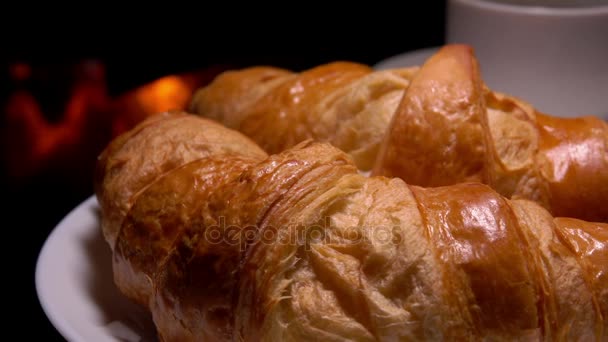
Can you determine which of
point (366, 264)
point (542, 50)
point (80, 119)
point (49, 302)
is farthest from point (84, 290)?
point (80, 119)

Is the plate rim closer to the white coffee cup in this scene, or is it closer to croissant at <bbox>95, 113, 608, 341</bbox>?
croissant at <bbox>95, 113, 608, 341</bbox>

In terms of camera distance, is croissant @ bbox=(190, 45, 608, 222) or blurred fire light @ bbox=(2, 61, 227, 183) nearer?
croissant @ bbox=(190, 45, 608, 222)

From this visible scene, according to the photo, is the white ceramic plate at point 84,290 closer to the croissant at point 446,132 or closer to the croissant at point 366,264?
the croissant at point 366,264

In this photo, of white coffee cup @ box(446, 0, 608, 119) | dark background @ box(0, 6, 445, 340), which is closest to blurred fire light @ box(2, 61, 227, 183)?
dark background @ box(0, 6, 445, 340)

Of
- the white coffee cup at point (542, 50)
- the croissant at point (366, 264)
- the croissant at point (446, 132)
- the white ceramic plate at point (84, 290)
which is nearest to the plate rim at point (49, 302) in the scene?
the white ceramic plate at point (84, 290)

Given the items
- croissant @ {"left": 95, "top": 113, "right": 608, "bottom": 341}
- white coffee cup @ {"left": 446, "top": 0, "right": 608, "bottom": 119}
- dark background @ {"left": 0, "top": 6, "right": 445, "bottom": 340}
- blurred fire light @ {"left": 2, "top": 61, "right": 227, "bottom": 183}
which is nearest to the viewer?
croissant @ {"left": 95, "top": 113, "right": 608, "bottom": 341}

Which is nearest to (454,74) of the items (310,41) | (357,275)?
(357,275)

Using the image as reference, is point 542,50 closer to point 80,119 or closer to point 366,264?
point 366,264
